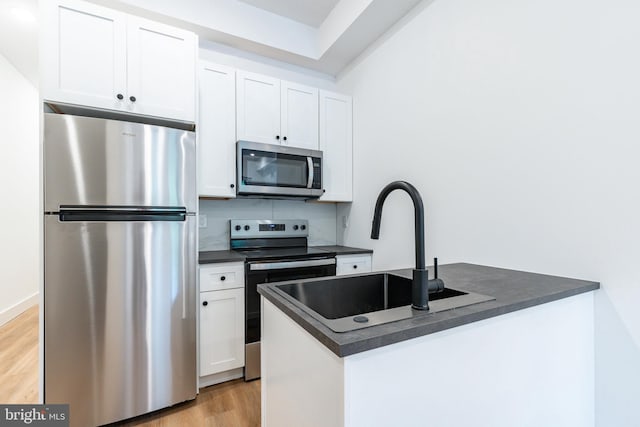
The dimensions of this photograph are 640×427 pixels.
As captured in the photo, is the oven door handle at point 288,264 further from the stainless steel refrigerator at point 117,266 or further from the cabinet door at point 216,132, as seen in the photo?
the cabinet door at point 216,132

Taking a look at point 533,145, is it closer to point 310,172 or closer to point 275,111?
point 310,172

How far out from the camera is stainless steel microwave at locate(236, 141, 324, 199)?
2324 millimetres

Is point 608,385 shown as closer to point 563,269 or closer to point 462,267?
point 563,269

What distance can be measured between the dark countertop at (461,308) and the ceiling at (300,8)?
92.4 inches

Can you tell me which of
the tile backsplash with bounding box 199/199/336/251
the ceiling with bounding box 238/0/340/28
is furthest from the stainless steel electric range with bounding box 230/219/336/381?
the ceiling with bounding box 238/0/340/28

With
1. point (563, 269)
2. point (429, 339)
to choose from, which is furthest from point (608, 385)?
point (429, 339)

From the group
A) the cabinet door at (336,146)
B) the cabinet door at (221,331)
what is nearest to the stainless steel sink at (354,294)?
the cabinet door at (221,331)

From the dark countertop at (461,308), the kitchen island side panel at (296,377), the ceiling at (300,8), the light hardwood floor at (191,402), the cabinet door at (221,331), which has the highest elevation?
the ceiling at (300,8)

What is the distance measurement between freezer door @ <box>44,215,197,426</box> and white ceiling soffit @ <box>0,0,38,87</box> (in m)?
1.91

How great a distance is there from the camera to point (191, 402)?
1.91 meters

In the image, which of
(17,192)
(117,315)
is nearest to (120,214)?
(117,315)

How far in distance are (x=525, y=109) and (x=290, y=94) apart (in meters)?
1.79

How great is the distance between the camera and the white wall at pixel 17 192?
3.06m

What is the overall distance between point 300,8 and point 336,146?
1201 mm
